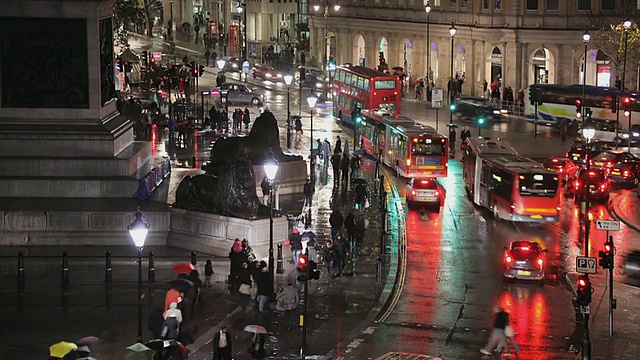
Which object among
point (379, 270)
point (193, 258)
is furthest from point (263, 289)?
point (379, 270)

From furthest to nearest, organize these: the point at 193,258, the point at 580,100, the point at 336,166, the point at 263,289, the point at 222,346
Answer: the point at 580,100
the point at 336,166
the point at 193,258
the point at 263,289
the point at 222,346

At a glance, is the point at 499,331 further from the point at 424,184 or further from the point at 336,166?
the point at 336,166

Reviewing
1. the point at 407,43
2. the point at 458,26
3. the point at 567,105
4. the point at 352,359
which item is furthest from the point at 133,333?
the point at 407,43

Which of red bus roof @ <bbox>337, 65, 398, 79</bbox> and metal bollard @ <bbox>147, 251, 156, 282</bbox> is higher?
red bus roof @ <bbox>337, 65, 398, 79</bbox>

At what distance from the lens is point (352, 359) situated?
37812 millimetres

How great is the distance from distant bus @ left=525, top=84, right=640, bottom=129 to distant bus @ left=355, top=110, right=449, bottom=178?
14114 mm

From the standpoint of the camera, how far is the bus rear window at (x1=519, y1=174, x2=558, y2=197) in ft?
192

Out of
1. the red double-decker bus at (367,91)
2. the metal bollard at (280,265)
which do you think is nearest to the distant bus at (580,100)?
the red double-decker bus at (367,91)

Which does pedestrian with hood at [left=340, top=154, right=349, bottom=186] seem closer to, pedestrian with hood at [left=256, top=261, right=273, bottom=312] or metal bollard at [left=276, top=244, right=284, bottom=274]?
metal bollard at [left=276, top=244, right=284, bottom=274]

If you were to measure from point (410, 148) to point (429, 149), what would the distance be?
0.88 metres

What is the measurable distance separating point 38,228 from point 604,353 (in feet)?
60.7

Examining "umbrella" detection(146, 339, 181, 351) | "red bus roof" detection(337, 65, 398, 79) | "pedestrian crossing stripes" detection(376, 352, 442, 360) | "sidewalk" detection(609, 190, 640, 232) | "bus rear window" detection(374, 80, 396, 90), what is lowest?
"sidewalk" detection(609, 190, 640, 232)

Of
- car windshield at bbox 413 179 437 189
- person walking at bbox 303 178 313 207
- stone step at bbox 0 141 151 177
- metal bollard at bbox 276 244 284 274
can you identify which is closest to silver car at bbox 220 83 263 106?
car windshield at bbox 413 179 437 189

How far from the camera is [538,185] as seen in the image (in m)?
58.6
